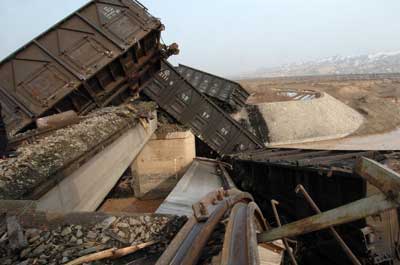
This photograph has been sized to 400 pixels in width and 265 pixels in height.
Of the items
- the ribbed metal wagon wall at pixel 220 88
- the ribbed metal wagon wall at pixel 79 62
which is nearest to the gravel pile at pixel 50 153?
the ribbed metal wagon wall at pixel 79 62

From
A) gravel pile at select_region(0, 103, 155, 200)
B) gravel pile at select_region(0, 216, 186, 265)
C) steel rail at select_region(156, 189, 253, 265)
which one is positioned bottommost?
gravel pile at select_region(0, 216, 186, 265)

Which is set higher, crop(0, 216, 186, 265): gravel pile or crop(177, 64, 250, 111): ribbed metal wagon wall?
crop(177, 64, 250, 111): ribbed metal wagon wall

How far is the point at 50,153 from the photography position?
5.67 m

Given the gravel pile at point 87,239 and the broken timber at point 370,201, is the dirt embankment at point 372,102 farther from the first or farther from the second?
the broken timber at point 370,201

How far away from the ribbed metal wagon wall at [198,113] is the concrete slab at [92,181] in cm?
422

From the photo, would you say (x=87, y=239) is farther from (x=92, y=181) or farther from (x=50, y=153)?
(x=92, y=181)

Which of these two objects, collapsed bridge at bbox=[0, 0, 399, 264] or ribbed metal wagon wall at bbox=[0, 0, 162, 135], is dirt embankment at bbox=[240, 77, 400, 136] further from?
ribbed metal wagon wall at bbox=[0, 0, 162, 135]

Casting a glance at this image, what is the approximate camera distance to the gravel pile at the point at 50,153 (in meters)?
4.57

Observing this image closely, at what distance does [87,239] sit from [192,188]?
8.52 metres

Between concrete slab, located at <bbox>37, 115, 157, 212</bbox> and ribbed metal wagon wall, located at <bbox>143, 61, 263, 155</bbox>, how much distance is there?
4221 mm

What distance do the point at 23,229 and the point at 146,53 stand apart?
9664mm

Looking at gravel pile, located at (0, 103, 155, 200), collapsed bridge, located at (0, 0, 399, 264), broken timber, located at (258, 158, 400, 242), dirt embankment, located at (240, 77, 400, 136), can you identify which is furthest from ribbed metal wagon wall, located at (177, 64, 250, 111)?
broken timber, located at (258, 158, 400, 242)

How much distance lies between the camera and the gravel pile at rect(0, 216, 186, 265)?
312cm

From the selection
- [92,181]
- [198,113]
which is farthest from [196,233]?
[198,113]
